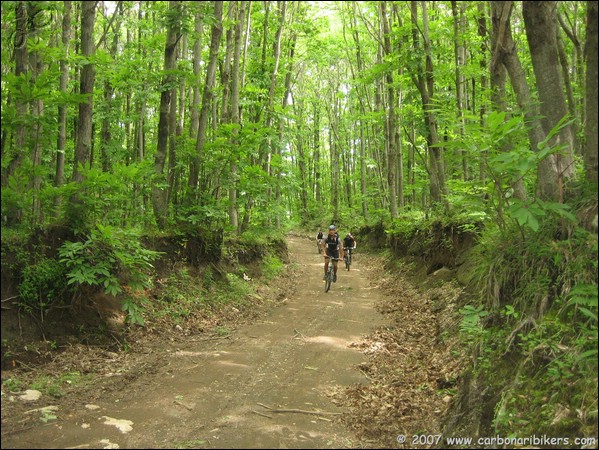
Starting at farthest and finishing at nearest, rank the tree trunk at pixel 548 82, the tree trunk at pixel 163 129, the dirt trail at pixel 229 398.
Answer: the tree trunk at pixel 163 129 → the tree trunk at pixel 548 82 → the dirt trail at pixel 229 398

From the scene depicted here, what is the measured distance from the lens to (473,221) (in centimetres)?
1035

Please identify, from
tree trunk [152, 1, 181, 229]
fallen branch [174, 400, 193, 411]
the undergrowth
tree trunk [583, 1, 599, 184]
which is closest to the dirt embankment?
fallen branch [174, 400, 193, 411]

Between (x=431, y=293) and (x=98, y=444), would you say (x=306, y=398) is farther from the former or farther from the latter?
(x=431, y=293)

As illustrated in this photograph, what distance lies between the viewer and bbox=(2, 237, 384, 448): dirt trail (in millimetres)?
4535

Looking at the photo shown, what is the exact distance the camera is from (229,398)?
223 inches

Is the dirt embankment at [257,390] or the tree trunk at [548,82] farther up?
the tree trunk at [548,82]

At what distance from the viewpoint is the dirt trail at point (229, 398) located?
4.54 m

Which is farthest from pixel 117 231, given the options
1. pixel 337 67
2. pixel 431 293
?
pixel 337 67

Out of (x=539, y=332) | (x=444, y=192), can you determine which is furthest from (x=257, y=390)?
(x=444, y=192)

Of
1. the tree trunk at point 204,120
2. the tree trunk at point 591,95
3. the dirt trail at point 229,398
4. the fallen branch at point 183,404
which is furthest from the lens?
the tree trunk at point 204,120

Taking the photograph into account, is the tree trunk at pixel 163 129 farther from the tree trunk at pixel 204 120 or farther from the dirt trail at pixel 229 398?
the dirt trail at pixel 229 398

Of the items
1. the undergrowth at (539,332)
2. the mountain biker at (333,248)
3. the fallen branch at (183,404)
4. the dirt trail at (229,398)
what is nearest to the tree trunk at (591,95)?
the undergrowth at (539,332)

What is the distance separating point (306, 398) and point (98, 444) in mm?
2663

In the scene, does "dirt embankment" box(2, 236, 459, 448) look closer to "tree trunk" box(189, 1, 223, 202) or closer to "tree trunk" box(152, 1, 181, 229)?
"tree trunk" box(152, 1, 181, 229)
